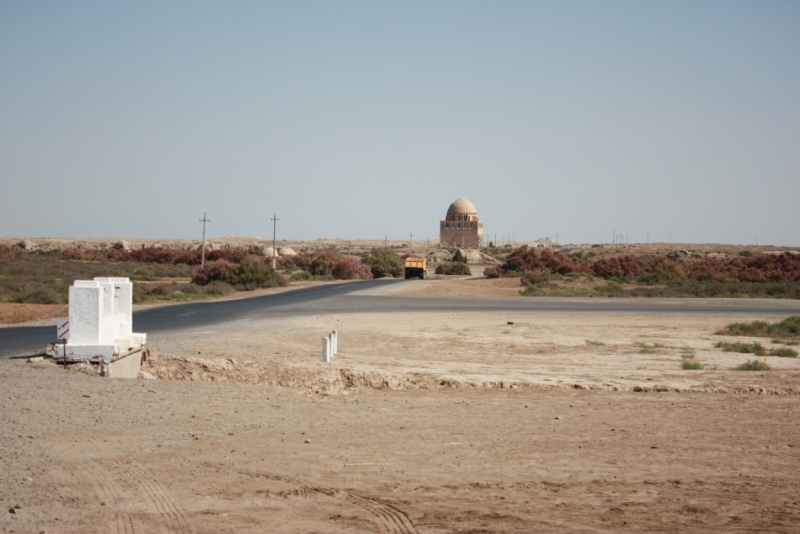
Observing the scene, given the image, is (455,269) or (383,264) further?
(455,269)

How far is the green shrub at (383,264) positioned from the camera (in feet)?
268

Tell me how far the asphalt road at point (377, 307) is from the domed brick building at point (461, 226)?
376ft

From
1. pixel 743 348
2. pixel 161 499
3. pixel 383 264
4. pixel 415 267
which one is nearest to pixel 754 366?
pixel 743 348

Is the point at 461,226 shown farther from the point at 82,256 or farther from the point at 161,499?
the point at 161,499

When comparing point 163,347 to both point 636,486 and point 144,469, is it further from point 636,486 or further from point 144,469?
point 636,486

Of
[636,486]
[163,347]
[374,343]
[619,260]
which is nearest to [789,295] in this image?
[619,260]

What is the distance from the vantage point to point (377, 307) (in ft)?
120

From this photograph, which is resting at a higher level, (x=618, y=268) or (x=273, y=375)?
(x=618, y=268)

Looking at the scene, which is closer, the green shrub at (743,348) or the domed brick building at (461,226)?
the green shrub at (743,348)

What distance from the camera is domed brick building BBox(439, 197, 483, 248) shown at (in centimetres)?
16450

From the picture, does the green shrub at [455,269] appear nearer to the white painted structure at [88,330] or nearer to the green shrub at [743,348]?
the green shrub at [743,348]

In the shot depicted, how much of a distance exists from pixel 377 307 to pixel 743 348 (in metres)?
17.1

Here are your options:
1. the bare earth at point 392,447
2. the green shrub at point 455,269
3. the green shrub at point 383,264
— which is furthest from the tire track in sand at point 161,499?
the green shrub at point 455,269

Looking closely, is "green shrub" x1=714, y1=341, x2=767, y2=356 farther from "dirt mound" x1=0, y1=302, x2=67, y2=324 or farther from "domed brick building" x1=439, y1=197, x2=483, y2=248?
"domed brick building" x1=439, y1=197, x2=483, y2=248
